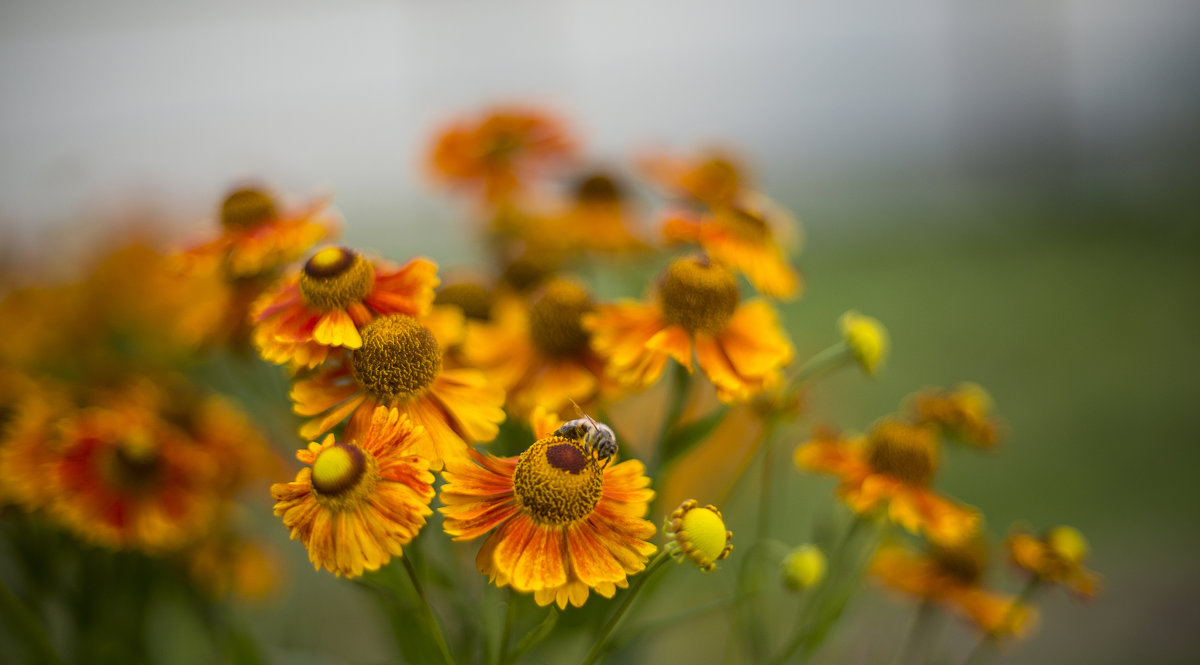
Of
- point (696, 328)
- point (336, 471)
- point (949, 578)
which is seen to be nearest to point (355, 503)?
point (336, 471)

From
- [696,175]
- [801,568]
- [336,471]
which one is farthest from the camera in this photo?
[696,175]

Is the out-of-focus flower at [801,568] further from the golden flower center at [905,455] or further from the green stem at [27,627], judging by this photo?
the green stem at [27,627]

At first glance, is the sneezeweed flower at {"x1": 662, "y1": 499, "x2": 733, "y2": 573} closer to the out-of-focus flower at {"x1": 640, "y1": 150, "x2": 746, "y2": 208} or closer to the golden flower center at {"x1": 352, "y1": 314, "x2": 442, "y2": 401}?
the golden flower center at {"x1": 352, "y1": 314, "x2": 442, "y2": 401}

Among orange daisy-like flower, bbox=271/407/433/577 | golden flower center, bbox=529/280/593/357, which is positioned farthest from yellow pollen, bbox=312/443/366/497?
golden flower center, bbox=529/280/593/357

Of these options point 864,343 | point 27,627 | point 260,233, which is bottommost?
point 27,627

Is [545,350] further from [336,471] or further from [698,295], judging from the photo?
[336,471]

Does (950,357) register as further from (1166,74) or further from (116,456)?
(1166,74)
